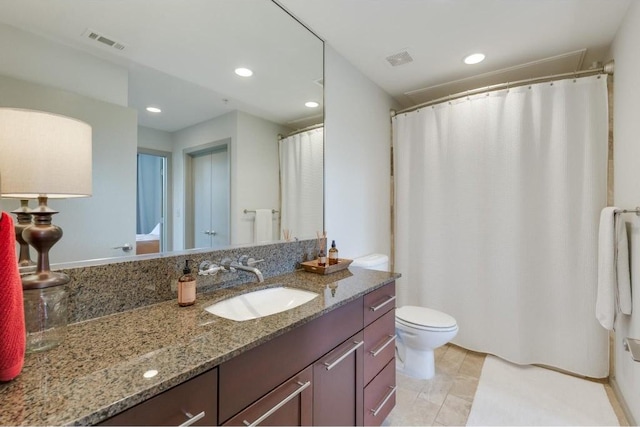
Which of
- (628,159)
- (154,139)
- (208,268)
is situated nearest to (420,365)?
(208,268)

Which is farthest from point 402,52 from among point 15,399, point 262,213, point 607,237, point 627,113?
point 15,399

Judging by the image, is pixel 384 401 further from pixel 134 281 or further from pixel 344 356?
pixel 134 281

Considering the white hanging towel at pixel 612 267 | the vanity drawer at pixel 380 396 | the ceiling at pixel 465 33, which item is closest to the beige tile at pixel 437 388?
the vanity drawer at pixel 380 396

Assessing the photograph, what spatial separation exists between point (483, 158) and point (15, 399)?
2.86 meters

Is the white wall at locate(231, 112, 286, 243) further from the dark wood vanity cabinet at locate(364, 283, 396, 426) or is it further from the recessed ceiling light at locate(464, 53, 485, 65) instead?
the recessed ceiling light at locate(464, 53, 485, 65)

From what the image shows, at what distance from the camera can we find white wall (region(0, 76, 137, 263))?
3.07 feet

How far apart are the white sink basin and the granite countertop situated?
9cm

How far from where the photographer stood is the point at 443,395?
1974mm

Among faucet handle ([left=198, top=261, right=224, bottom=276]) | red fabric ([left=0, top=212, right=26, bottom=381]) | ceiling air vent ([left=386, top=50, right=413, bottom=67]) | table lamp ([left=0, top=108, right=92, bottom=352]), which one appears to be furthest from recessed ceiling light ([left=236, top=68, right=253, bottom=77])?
red fabric ([left=0, top=212, right=26, bottom=381])

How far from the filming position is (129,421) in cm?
61

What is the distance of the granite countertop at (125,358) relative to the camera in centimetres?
56

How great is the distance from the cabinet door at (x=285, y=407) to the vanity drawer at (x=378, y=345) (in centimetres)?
45

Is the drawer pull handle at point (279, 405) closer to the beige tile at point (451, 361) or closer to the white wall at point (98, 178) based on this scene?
the white wall at point (98, 178)

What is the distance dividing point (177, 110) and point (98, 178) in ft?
1.51
